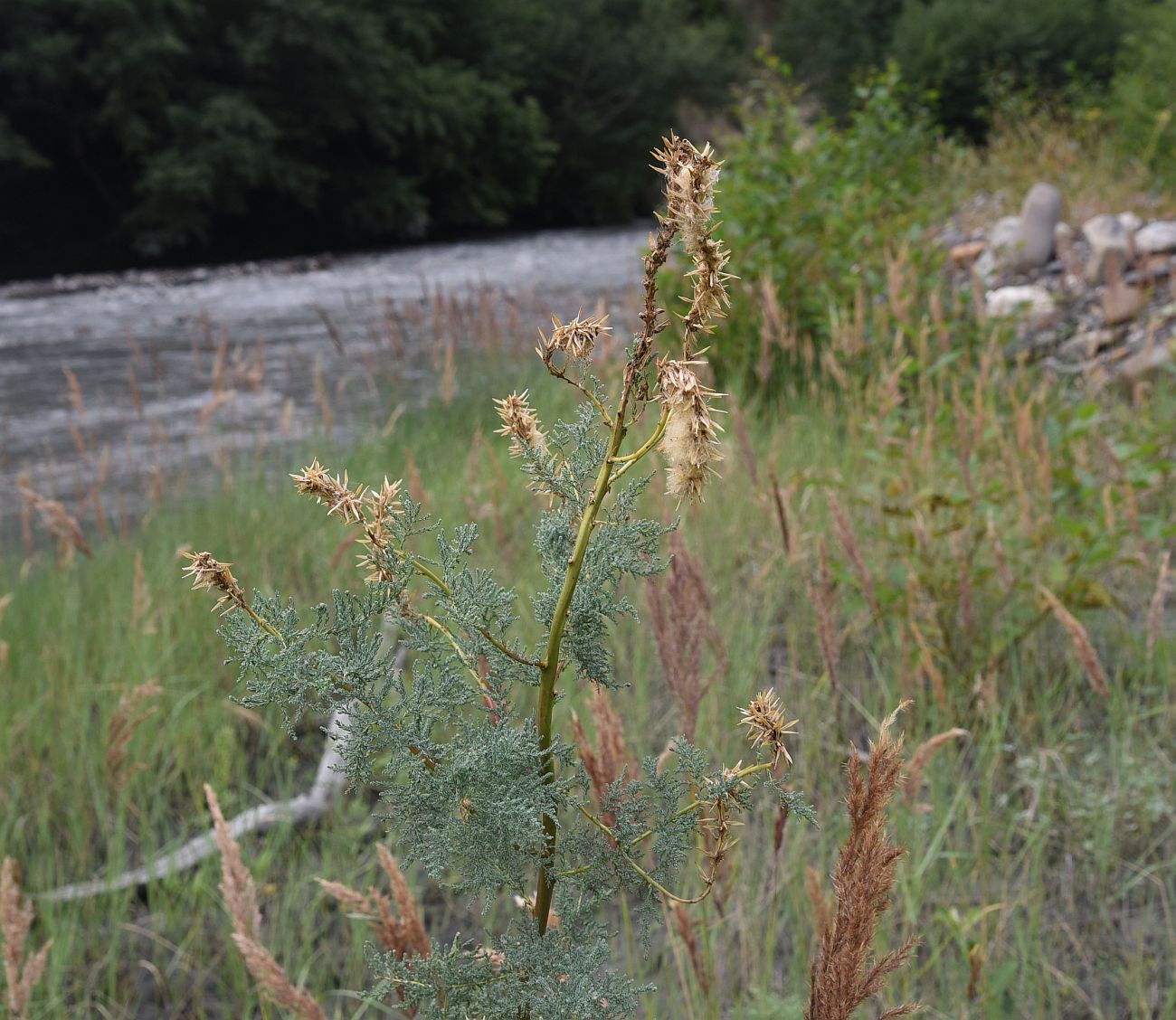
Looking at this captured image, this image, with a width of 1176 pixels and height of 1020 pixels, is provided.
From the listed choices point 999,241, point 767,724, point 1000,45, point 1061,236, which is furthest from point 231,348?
point 1000,45

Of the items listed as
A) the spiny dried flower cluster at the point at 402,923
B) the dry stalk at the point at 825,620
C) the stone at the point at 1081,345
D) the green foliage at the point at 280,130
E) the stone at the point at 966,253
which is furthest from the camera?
the green foliage at the point at 280,130

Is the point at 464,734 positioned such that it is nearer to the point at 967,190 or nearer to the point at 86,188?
the point at 967,190

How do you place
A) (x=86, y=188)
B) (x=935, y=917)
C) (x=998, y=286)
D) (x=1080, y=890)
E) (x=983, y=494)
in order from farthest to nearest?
(x=86, y=188) < (x=998, y=286) < (x=983, y=494) < (x=1080, y=890) < (x=935, y=917)

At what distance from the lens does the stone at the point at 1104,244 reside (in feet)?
19.8

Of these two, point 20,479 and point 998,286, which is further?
point 998,286

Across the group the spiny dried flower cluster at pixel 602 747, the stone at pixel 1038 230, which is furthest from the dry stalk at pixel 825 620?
A: the stone at pixel 1038 230

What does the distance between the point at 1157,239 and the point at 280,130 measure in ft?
53.5

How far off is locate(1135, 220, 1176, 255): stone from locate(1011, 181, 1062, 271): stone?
1.89 ft

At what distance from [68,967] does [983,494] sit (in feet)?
6.38

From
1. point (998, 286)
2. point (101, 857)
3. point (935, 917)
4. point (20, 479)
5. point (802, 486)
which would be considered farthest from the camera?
point (998, 286)

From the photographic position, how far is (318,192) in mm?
19500

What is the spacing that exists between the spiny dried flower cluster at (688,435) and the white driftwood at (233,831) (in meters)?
1.21

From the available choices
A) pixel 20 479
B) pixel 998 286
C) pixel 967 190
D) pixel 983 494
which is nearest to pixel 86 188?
pixel 967 190

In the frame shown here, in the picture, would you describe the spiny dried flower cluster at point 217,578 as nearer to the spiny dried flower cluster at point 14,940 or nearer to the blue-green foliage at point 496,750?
the blue-green foliage at point 496,750
